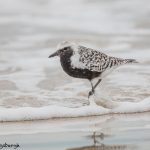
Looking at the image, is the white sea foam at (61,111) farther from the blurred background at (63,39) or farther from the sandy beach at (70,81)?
the blurred background at (63,39)

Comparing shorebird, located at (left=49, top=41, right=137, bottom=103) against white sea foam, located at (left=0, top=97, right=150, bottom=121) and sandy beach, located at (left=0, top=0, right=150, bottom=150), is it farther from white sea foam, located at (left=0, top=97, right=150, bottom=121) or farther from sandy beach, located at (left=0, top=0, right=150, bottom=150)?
white sea foam, located at (left=0, top=97, right=150, bottom=121)

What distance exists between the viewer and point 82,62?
28.6 ft

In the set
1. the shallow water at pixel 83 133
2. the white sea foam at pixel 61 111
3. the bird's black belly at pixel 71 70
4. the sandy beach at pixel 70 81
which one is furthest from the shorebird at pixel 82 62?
the shallow water at pixel 83 133

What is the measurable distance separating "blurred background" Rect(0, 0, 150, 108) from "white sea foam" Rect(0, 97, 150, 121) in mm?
246

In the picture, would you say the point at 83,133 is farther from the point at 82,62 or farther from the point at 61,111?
the point at 82,62

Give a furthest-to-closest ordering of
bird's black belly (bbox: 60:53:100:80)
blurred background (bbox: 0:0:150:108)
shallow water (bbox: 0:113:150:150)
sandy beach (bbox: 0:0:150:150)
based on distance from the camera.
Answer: blurred background (bbox: 0:0:150:108)
bird's black belly (bbox: 60:53:100:80)
sandy beach (bbox: 0:0:150:150)
shallow water (bbox: 0:113:150:150)

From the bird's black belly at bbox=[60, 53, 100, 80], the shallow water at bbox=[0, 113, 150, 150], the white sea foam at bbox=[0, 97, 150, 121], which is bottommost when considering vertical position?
the shallow water at bbox=[0, 113, 150, 150]

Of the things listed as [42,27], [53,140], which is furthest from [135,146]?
[42,27]

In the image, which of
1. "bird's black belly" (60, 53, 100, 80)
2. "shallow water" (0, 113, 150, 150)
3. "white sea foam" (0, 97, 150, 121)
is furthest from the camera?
"bird's black belly" (60, 53, 100, 80)

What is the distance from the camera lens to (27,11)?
14.0 m

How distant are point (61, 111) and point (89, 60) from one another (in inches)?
31.9

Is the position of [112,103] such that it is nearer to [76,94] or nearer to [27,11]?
[76,94]

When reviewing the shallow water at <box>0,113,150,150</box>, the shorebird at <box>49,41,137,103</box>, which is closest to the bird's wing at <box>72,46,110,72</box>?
the shorebird at <box>49,41,137,103</box>

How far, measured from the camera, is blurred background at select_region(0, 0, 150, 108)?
29.6 ft
